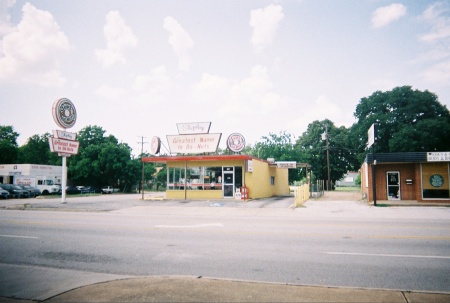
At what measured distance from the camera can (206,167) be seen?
26109 mm

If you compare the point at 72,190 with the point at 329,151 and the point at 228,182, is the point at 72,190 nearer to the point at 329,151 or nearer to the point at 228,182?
the point at 228,182

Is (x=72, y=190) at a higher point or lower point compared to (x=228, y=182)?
lower

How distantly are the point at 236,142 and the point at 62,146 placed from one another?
1463 centimetres

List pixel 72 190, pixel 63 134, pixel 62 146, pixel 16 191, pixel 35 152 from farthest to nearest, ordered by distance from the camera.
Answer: pixel 35 152
pixel 72 190
pixel 16 191
pixel 63 134
pixel 62 146

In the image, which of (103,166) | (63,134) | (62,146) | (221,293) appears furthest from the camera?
(103,166)

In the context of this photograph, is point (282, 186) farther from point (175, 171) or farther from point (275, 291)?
point (275, 291)

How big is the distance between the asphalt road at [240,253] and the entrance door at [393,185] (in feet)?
35.8

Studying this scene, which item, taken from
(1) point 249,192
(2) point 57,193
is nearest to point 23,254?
(1) point 249,192

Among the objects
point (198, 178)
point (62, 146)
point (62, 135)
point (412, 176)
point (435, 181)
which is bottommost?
point (435, 181)

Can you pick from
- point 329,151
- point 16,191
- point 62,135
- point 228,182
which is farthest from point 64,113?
point 329,151

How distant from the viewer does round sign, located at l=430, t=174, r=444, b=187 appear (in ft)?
67.4

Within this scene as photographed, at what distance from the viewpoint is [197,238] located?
9.62 m

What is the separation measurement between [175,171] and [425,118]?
114 ft

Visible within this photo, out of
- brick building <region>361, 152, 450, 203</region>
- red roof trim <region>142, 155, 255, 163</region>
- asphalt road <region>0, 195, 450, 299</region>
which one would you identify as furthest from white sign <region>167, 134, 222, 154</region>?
asphalt road <region>0, 195, 450, 299</region>
